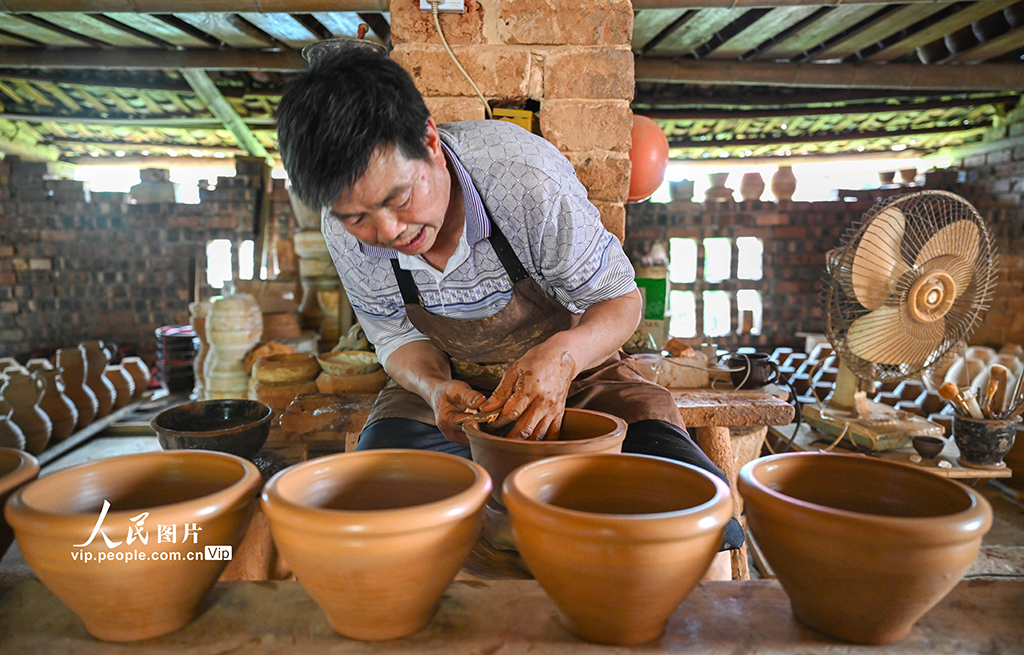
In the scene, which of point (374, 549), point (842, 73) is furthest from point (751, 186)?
point (374, 549)

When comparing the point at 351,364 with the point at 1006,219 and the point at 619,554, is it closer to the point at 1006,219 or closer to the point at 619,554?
the point at 619,554

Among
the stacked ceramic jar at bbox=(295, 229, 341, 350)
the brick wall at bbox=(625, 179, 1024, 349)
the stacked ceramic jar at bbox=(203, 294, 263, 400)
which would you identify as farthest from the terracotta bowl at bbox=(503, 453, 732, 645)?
the brick wall at bbox=(625, 179, 1024, 349)

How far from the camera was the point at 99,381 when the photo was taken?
5.39m

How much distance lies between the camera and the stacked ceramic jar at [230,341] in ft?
12.6

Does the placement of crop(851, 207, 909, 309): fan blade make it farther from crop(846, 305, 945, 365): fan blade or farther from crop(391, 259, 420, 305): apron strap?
crop(391, 259, 420, 305): apron strap

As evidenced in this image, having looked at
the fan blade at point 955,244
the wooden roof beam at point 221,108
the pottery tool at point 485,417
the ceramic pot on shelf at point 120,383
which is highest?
the wooden roof beam at point 221,108

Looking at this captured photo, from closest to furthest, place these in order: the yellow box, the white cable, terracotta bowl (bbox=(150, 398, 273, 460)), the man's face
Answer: the man's face → terracotta bowl (bbox=(150, 398, 273, 460)) → the white cable → the yellow box

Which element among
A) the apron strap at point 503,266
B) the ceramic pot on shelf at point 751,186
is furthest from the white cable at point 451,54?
the ceramic pot on shelf at point 751,186

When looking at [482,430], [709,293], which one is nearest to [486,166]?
[482,430]

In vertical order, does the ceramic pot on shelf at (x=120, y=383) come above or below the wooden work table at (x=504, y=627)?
below

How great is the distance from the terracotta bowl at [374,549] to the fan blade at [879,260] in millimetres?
2679

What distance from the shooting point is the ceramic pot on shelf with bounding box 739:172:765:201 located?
23.9 feet

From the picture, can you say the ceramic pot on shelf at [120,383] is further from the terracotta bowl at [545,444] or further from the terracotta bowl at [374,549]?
the terracotta bowl at [374,549]

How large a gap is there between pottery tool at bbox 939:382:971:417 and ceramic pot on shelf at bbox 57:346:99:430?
6330mm
